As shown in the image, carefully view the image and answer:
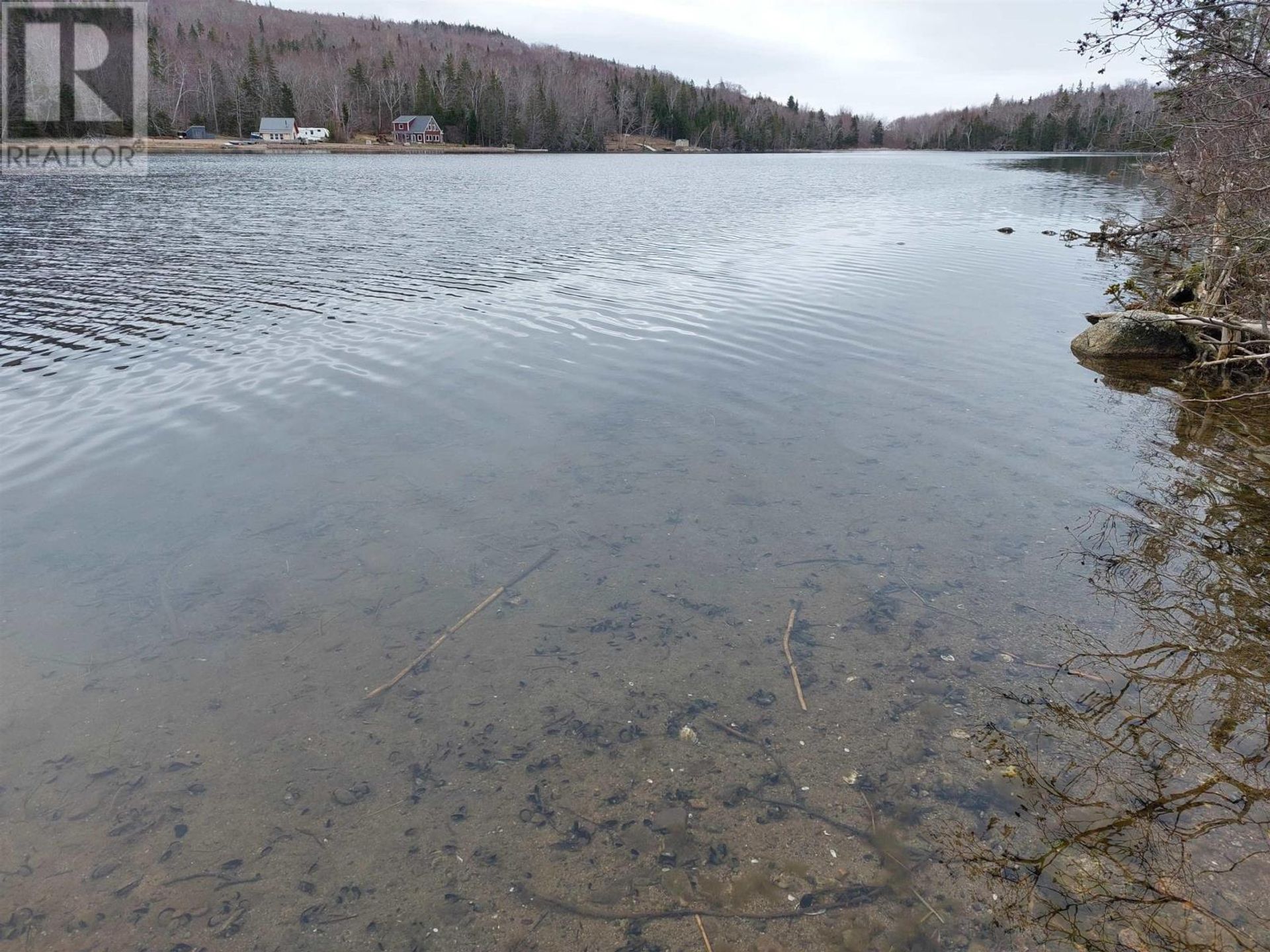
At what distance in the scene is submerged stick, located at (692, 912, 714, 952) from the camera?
138 inches

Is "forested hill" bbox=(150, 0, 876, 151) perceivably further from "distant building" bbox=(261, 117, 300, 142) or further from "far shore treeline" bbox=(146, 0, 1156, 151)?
"distant building" bbox=(261, 117, 300, 142)

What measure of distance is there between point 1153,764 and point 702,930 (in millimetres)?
2986

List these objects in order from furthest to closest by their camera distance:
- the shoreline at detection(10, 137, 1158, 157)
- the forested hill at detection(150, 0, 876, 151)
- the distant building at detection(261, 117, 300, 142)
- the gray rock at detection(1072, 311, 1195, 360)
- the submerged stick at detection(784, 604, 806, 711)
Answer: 1. the forested hill at detection(150, 0, 876, 151)
2. the distant building at detection(261, 117, 300, 142)
3. the shoreline at detection(10, 137, 1158, 157)
4. the gray rock at detection(1072, 311, 1195, 360)
5. the submerged stick at detection(784, 604, 806, 711)

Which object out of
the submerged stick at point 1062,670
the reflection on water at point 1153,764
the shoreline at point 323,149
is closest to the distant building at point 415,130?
the shoreline at point 323,149

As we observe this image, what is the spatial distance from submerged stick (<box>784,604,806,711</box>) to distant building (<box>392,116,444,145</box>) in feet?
469

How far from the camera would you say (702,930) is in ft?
11.7

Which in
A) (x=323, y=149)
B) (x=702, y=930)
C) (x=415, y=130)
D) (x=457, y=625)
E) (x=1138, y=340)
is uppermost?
(x=415, y=130)

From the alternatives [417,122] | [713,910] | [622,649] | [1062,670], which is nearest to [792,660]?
[622,649]

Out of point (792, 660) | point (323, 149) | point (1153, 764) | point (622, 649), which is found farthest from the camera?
point (323, 149)

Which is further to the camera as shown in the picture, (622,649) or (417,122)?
(417,122)

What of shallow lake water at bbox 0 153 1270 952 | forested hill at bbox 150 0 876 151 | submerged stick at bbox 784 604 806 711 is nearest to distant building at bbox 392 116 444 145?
forested hill at bbox 150 0 876 151

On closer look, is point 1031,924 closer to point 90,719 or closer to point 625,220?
point 90,719

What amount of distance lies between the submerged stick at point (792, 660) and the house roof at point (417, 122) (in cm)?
14497

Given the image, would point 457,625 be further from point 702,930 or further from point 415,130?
point 415,130
